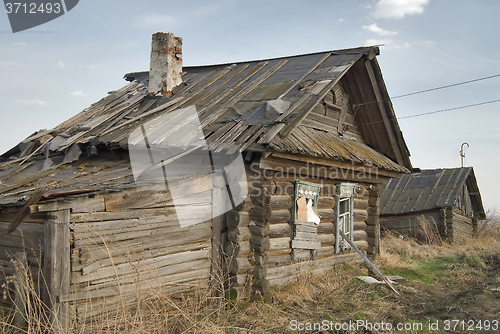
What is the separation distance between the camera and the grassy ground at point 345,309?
514cm

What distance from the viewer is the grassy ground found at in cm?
514

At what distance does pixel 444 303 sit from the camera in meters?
7.34

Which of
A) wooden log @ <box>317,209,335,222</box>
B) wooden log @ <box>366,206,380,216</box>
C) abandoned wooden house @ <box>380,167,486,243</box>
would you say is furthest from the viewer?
abandoned wooden house @ <box>380,167,486,243</box>

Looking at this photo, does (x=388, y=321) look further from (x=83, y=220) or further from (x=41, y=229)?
(x=41, y=229)

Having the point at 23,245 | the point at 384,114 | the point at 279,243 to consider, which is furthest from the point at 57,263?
the point at 384,114

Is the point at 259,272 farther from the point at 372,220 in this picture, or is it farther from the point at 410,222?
the point at 410,222

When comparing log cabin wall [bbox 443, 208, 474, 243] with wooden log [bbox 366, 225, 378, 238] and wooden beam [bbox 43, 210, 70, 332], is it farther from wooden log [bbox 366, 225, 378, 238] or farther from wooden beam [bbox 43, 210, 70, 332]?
wooden beam [bbox 43, 210, 70, 332]

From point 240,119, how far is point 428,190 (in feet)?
41.8

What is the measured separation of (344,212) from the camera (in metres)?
9.66

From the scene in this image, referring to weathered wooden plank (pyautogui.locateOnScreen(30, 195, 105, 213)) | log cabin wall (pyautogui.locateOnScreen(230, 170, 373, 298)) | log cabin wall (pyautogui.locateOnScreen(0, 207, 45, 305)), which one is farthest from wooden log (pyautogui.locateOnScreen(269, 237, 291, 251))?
log cabin wall (pyautogui.locateOnScreen(0, 207, 45, 305))

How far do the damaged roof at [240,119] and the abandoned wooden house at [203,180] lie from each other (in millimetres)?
39

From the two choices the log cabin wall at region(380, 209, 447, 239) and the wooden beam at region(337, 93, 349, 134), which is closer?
the wooden beam at region(337, 93, 349, 134)

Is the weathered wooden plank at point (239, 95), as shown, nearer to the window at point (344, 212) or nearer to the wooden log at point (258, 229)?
the wooden log at point (258, 229)

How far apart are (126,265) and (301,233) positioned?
3598 millimetres
